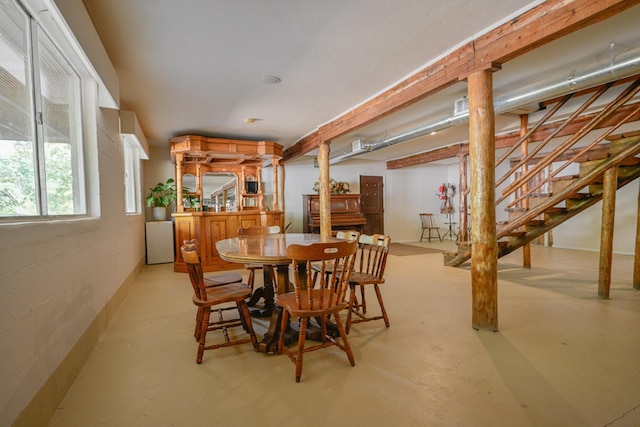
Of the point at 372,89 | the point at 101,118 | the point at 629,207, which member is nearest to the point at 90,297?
the point at 101,118

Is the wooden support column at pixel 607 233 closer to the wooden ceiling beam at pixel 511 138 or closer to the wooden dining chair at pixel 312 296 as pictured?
the wooden ceiling beam at pixel 511 138

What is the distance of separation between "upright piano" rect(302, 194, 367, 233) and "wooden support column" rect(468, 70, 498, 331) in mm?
4916

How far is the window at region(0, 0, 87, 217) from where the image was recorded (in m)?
1.41

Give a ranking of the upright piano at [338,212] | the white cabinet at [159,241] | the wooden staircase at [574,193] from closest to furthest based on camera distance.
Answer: the wooden staircase at [574,193], the white cabinet at [159,241], the upright piano at [338,212]

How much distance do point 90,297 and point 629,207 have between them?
9309mm

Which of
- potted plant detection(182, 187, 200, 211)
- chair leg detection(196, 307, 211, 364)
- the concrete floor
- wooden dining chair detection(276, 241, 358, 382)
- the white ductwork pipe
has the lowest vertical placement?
the concrete floor

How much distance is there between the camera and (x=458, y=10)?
7.06 feet

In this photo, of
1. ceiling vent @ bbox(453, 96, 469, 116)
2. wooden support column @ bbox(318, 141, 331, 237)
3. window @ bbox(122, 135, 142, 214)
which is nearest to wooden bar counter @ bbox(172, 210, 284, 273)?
window @ bbox(122, 135, 142, 214)

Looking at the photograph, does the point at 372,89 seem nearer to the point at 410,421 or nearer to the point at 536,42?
the point at 536,42

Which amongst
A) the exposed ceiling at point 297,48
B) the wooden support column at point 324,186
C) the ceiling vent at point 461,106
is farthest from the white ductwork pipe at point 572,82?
the wooden support column at point 324,186

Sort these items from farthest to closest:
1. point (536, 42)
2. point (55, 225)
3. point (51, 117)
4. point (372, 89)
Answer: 1. point (372, 89)
2. point (536, 42)
3. point (51, 117)
4. point (55, 225)

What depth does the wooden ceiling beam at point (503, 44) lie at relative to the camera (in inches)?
73.5

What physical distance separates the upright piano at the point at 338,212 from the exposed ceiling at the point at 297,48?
338 cm

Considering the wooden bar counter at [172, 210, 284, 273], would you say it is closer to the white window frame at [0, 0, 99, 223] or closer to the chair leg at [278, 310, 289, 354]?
the white window frame at [0, 0, 99, 223]
